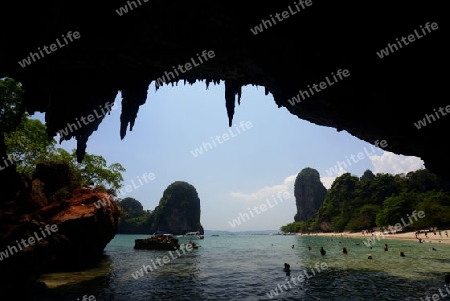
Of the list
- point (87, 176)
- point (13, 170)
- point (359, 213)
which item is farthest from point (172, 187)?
A: point (13, 170)

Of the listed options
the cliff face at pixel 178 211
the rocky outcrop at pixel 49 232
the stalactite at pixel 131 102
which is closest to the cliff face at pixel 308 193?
the cliff face at pixel 178 211

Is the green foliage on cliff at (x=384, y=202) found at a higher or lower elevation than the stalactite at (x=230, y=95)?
lower

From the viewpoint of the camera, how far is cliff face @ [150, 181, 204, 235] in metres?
150

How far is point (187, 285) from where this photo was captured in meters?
14.4

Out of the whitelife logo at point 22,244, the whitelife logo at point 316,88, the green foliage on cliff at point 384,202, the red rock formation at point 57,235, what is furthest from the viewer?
the green foliage on cliff at point 384,202

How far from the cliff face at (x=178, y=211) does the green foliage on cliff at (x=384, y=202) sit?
63093 mm

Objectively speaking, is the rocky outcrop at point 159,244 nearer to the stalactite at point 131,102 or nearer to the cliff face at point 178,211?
the stalactite at point 131,102

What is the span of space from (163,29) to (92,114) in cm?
882

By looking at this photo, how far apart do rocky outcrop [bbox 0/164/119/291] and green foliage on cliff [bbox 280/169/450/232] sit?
63.4 m

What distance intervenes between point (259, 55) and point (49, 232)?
56.7 feet

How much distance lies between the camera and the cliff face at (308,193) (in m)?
172

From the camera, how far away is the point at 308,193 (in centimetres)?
17750

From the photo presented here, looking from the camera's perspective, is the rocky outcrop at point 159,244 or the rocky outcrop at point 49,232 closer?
the rocky outcrop at point 49,232

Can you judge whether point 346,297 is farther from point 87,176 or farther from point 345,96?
point 87,176
